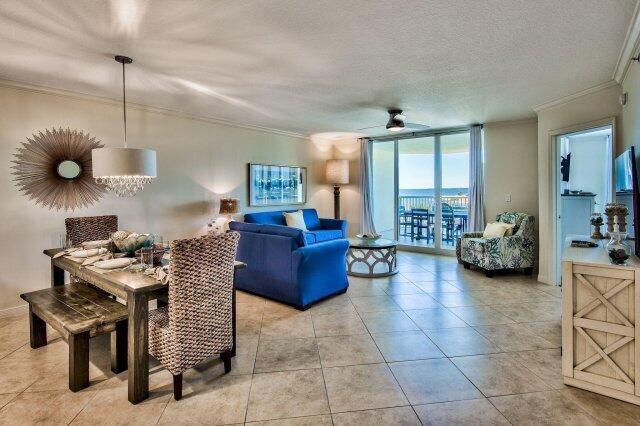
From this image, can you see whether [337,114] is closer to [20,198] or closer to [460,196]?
[460,196]

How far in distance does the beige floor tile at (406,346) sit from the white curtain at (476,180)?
348cm

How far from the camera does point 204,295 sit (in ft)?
7.36

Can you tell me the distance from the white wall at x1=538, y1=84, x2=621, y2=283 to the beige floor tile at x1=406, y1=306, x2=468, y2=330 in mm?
2040

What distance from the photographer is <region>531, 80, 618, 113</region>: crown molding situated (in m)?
3.61

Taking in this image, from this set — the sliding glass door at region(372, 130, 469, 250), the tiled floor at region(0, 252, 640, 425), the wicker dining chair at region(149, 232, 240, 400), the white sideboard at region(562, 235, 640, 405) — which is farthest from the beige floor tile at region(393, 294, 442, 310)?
the sliding glass door at region(372, 130, 469, 250)

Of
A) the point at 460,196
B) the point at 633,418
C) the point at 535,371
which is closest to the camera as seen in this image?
the point at 633,418

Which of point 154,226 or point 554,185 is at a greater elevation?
point 554,185

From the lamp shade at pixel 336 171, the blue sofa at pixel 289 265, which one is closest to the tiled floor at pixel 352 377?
the blue sofa at pixel 289 265

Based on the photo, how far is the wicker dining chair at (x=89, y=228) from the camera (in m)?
3.34

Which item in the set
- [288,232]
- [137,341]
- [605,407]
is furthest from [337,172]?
[605,407]

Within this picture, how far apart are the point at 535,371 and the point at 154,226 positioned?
4491 mm

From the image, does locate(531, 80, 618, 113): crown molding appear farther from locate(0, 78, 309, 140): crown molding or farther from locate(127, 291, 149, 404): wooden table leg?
locate(127, 291, 149, 404): wooden table leg

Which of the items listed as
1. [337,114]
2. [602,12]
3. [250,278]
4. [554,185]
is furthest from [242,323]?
[554,185]

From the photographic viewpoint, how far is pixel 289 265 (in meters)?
3.67
